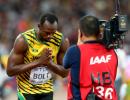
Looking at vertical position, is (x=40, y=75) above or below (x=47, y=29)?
below

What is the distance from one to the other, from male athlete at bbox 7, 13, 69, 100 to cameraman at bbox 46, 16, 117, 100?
108 cm

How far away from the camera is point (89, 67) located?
847cm

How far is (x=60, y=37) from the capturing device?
32.8ft

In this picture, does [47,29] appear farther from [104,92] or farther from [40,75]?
[104,92]

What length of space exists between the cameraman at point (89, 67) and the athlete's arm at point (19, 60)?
46.3 inches

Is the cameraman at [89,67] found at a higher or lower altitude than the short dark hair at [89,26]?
lower

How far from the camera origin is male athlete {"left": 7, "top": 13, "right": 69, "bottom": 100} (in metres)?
9.56

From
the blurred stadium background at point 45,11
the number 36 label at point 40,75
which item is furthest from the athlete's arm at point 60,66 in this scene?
the blurred stadium background at point 45,11

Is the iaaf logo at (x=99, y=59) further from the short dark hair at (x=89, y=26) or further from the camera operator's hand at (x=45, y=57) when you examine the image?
the camera operator's hand at (x=45, y=57)

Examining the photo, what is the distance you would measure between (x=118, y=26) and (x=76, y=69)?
0.72m

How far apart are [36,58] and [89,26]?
1.52 meters

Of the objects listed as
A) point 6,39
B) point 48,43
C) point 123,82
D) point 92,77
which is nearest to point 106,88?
point 92,77

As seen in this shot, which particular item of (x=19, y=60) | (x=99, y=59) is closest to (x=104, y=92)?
(x=99, y=59)

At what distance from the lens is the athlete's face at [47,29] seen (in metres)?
9.48
